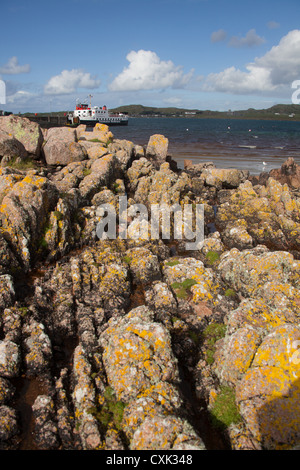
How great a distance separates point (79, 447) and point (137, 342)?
2.70 m

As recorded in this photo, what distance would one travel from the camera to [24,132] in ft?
79.9

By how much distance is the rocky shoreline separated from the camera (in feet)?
22.2

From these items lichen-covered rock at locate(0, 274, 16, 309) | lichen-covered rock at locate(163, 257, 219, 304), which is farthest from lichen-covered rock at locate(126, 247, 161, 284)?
lichen-covered rock at locate(0, 274, 16, 309)

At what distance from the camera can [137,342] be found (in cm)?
802

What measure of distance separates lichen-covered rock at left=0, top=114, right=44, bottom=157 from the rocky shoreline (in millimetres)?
6012

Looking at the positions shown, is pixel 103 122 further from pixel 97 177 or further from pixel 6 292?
pixel 6 292

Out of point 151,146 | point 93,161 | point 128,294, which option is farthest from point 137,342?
point 151,146

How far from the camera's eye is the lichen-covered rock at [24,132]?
79.5 ft

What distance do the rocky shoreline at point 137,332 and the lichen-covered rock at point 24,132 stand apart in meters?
6.01

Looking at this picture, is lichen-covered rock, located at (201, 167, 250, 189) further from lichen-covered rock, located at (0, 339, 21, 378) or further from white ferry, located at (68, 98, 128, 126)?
white ferry, located at (68, 98, 128, 126)

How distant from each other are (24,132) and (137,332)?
882 inches

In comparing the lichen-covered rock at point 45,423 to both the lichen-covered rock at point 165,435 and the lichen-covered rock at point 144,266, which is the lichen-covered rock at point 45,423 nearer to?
the lichen-covered rock at point 165,435

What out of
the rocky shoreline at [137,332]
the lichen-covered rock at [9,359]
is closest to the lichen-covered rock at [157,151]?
the rocky shoreline at [137,332]

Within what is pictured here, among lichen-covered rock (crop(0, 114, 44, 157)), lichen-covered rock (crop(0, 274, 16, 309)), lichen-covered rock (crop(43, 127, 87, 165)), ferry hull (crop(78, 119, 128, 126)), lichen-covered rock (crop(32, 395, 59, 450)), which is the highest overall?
ferry hull (crop(78, 119, 128, 126))
